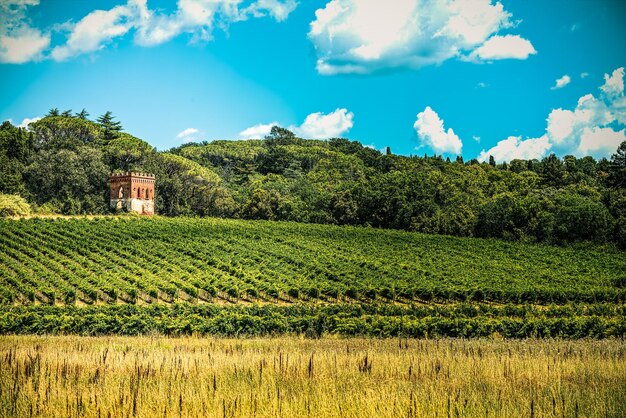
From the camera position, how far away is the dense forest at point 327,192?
7350 centimetres

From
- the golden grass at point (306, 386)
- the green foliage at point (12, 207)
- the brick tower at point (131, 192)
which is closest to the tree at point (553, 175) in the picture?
the brick tower at point (131, 192)

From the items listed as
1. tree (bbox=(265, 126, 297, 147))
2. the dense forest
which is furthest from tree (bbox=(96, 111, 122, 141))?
tree (bbox=(265, 126, 297, 147))

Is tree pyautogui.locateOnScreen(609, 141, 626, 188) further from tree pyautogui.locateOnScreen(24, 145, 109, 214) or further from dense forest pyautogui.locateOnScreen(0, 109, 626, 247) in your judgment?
tree pyautogui.locateOnScreen(24, 145, 109, 214)

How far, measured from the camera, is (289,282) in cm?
3991

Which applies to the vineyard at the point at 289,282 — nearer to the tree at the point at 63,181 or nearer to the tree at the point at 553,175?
the tree at the point at 63,181

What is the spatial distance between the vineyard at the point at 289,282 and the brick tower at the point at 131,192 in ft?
46.6

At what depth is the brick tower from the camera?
263 ft

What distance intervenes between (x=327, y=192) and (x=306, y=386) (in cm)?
8534

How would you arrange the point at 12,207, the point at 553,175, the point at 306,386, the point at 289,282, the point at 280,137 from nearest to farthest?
the point at 306,386 → the point at 289,282 → the point at 12,207 → the point at 553,175 → the point at 280,137

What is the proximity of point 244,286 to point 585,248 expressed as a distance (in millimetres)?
48255

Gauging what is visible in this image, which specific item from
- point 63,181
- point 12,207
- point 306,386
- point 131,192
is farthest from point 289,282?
point 63,181

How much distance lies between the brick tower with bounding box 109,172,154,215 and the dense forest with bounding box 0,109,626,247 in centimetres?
263

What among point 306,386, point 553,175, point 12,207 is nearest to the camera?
point 306,386

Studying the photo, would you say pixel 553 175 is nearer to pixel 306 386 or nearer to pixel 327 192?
pixel 327 192
